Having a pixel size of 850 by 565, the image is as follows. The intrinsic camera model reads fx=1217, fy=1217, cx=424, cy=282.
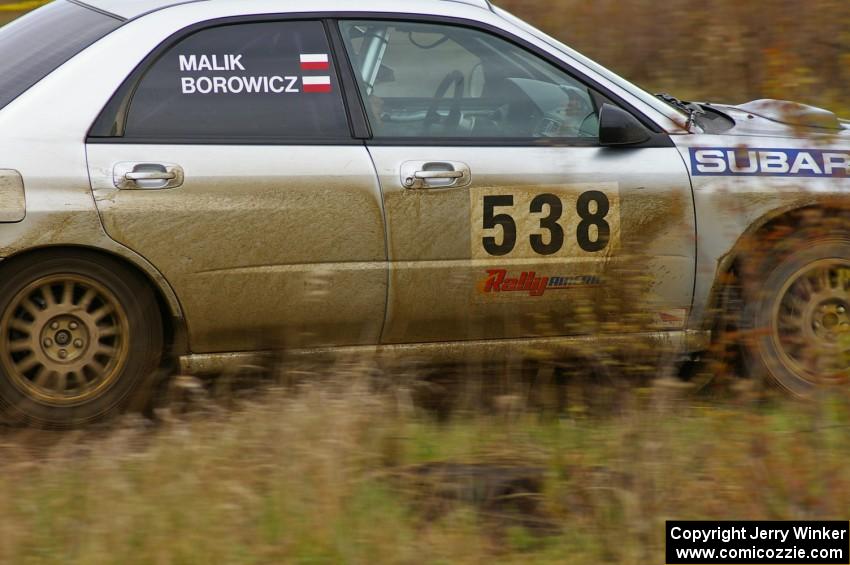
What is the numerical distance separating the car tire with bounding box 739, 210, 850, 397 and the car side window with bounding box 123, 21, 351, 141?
1732 mm

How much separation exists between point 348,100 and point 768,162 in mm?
1632

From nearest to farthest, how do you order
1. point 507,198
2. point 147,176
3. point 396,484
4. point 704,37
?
point 396,484
point 147,176
point 507,198
point 704,37

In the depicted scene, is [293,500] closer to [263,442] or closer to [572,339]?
[263,442]

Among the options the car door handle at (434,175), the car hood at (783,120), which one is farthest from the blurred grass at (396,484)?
the car hood at (783,120)

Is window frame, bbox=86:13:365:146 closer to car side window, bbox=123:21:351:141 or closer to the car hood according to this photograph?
car side window, bbox=123:21:351:141

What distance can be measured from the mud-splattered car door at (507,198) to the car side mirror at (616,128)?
2.2 inches

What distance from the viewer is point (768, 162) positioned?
4.70 meters

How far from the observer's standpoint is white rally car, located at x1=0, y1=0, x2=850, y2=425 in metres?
4.29

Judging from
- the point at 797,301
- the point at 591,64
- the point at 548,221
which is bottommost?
the point at 797,301

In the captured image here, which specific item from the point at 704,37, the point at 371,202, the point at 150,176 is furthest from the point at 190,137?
the point at 704,37

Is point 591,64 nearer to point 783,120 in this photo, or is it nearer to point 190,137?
point 783,120

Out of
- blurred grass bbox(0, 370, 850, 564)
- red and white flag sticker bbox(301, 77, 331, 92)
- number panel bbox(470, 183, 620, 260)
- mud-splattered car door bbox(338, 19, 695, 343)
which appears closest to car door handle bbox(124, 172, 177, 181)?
red and white flag sticker bbox(301, 77, 331, 92)

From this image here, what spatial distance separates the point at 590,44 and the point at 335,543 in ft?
21.0

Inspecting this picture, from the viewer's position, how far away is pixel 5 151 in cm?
418
